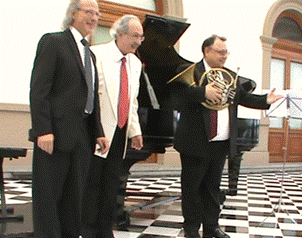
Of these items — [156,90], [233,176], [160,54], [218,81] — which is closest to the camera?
[218,81]

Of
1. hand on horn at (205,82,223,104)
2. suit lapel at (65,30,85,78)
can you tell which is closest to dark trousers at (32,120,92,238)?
suit lapel at (65,30,85,78)

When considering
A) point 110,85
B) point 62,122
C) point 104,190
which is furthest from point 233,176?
point 62,122

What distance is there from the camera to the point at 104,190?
277cm

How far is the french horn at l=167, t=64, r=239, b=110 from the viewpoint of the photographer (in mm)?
3141

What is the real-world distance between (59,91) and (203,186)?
1527mm

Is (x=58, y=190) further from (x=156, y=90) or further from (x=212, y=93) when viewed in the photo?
(x=156, y=90)

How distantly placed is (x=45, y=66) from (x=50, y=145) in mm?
368

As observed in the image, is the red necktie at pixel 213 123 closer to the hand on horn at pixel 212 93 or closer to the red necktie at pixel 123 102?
the hand on horn at pixel 212 93

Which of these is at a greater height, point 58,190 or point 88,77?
point 88,77

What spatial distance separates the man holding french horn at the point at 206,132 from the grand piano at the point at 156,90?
0.51 meters

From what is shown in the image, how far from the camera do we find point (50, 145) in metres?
2.10

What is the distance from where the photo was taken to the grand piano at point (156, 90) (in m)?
3.81

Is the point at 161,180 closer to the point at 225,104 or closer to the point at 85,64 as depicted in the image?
the point at 225,104

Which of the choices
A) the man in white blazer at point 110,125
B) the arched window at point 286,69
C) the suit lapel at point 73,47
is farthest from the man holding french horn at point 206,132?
the arched window at point 286,69
